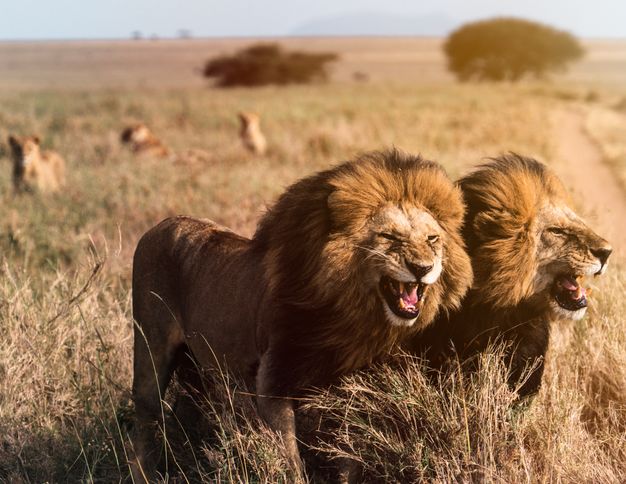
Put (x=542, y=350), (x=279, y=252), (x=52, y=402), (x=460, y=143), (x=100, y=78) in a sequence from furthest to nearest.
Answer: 1. (x=100, y=78)
2. (x=460, y=143)
3. (x=52, y=402)
4. (x=542, y=350)
5. (x=279, y=252)

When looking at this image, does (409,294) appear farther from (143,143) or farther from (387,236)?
(143,143)

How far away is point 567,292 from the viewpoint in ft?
12.2

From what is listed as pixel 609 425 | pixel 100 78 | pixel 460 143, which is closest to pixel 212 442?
pixel 609 425

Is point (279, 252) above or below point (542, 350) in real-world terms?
above

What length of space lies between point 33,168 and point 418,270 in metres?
10.7

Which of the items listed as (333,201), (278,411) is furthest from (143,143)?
(333,201)

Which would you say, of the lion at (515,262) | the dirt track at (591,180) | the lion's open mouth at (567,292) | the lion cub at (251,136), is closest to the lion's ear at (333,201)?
the lion at (515,262)

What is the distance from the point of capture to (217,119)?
25891 mm

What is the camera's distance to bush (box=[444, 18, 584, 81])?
7281cm

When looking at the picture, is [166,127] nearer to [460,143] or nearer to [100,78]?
[460,143]

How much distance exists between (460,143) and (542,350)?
1572 centimetres

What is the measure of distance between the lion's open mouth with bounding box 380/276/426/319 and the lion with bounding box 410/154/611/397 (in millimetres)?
383

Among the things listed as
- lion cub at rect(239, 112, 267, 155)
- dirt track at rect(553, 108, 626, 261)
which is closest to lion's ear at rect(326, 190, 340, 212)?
dirt track at rect(553, 108, 626, 261)

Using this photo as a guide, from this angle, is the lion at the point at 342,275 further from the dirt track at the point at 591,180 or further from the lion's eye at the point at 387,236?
the dirt track at the point at 591,180
